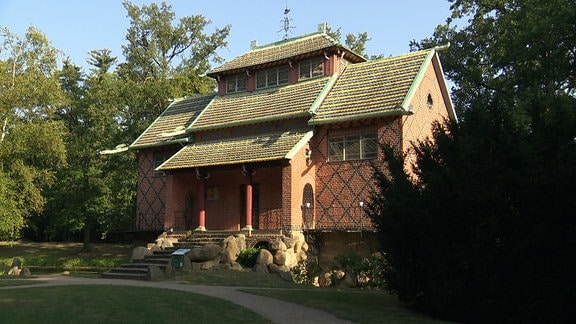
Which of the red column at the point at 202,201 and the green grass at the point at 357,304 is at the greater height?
the red column at the point at 202,201

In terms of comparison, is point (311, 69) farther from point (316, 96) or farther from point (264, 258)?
point (264, 258)

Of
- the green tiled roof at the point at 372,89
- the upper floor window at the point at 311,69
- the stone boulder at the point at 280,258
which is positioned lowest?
the stone boulder at the point at 280,258

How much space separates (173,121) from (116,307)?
21.4 meters

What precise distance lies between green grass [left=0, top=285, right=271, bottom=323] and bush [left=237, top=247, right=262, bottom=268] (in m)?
7.35

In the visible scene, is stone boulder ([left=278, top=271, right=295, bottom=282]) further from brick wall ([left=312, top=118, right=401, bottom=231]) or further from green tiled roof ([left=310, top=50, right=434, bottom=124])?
green tiled roof ([left=310, top=50, right=434, bottom=124])

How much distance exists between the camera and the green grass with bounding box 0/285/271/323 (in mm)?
10672

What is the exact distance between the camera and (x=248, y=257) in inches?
877

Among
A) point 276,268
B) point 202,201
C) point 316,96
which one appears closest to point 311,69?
point 316,96

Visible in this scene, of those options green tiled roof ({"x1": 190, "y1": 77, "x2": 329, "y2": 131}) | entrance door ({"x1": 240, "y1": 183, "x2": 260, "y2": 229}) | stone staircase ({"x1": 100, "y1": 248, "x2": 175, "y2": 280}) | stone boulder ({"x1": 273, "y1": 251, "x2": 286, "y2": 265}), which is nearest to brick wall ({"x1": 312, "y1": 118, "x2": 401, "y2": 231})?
green tiled roof ({"x1": 190, "y1": 77, "x2": 329, "y2": 131})

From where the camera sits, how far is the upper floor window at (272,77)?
28344mm

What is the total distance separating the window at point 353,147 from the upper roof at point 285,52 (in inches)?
181

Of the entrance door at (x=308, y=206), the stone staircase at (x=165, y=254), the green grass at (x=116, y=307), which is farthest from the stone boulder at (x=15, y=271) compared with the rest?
the entrance door at (x=308, y=206)

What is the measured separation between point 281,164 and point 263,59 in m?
7.32

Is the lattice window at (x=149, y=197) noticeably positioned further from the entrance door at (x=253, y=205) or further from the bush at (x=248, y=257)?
the bush at (x=248, y=257)
